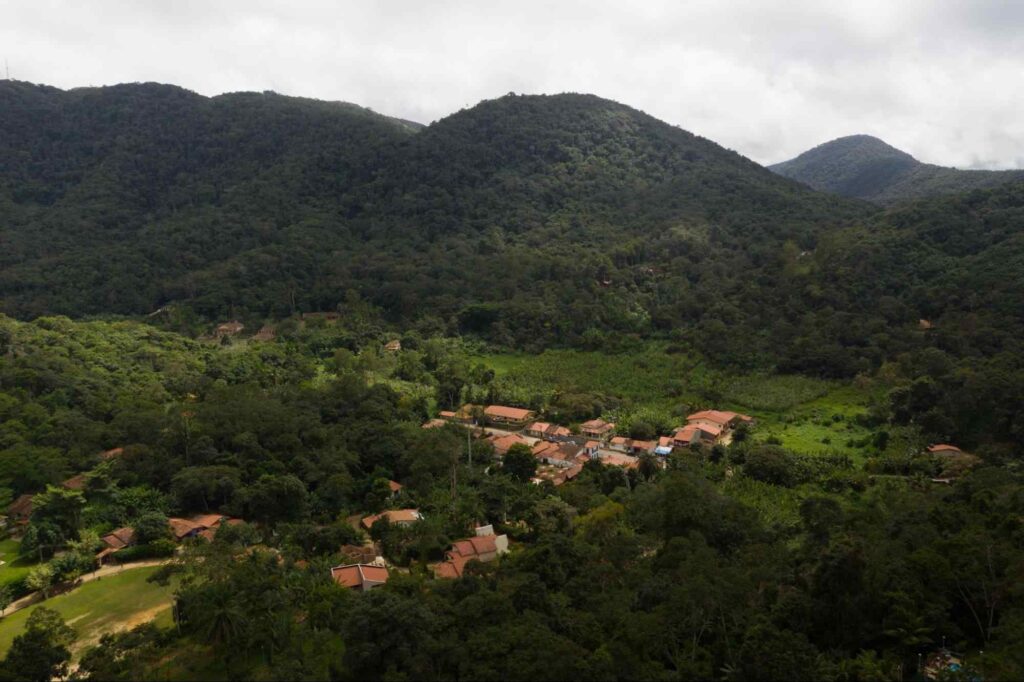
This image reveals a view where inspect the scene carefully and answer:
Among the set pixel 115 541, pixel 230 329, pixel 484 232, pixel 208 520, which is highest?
pixel 484 232

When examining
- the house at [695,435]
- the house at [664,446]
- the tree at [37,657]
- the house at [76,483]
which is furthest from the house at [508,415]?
the tree at [37,657]

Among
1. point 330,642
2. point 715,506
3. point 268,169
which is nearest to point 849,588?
point 715,506

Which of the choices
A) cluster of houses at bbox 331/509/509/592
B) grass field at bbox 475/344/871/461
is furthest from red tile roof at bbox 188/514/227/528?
grass field at bbox 475/344/871/461

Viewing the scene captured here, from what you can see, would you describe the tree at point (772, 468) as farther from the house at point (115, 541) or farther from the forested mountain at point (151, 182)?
the forested mountain at point (151, 182)

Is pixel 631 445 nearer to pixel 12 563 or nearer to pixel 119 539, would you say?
pixel 119 539

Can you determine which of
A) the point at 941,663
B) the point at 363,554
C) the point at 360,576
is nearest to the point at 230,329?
the point at 363,554

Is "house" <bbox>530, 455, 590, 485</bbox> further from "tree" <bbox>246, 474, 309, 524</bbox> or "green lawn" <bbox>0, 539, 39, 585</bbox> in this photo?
"green lawn" <bbox>0, 539, 39, 585</bbox>
